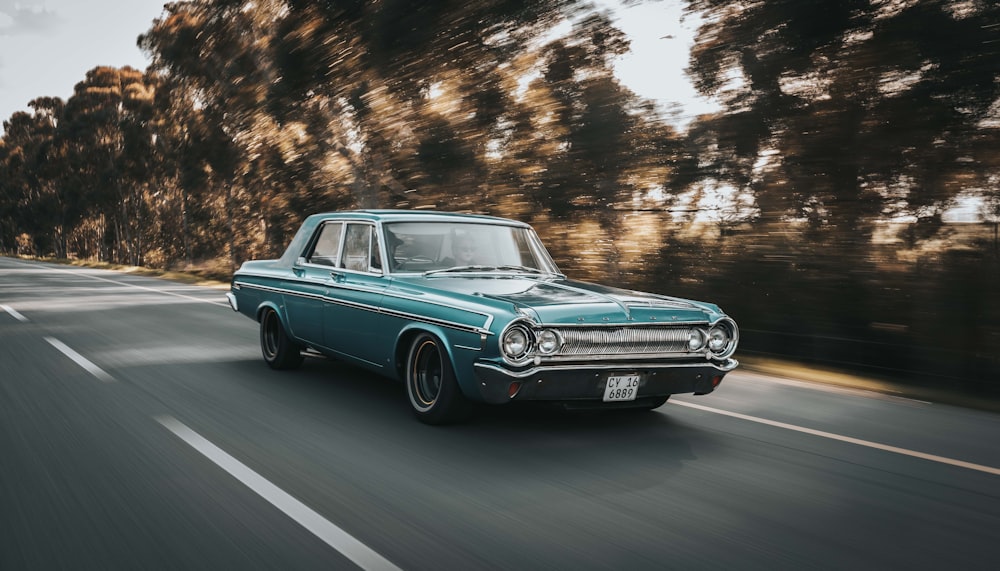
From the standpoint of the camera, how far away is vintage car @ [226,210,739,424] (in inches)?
213

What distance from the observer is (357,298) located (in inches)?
269

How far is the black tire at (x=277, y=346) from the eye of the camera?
8.20 m

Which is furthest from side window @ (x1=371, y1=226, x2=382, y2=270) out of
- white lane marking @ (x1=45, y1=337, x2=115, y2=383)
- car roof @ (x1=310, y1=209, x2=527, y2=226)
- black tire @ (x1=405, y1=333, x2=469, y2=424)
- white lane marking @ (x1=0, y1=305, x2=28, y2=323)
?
white lane marking @ (x1=0, y1=305, x2=28, y2=323)

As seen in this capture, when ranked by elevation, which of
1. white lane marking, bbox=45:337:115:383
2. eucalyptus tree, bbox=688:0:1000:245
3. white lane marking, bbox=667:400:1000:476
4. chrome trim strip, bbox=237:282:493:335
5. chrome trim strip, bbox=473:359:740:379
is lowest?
white lane marking, bbox=667:400:1000:476

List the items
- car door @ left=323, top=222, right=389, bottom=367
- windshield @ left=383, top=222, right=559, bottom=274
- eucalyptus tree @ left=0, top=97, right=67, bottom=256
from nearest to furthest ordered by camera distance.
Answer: car door @ left=323, top=222, right=389, bottom=367, windshield @ left=383, top=222, right=559, bottom=274, eucalyptus tree @ left=0, top=97, right=67, bottom=256

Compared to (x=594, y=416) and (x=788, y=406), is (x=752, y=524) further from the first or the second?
(x=788, y=406)

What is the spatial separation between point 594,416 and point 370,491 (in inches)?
93.7

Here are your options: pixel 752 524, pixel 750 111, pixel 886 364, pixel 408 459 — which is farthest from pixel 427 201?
pixel 752 524

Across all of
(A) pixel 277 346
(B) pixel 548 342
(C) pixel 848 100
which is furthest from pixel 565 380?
(C) pixel 848 100

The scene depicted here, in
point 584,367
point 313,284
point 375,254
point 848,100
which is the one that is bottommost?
point 584,367

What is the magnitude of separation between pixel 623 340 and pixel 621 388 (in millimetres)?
308

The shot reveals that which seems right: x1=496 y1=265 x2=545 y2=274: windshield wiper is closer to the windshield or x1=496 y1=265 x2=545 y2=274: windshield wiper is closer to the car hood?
the windshield

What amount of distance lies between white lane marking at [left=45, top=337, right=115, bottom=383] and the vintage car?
5.62ft

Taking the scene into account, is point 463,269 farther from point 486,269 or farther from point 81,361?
point 81,361
